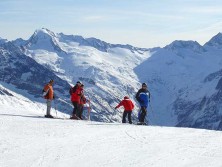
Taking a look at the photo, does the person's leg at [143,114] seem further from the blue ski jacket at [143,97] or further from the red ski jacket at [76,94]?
the red ski jacket at [76,94]

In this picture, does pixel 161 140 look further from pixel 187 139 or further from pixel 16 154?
pixel 16 154

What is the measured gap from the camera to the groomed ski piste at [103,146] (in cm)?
1417

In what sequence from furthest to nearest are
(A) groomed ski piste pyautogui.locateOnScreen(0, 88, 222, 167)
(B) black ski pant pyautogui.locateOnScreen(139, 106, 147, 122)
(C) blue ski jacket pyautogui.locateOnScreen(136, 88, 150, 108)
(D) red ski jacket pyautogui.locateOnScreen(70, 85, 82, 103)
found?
1. (D) red ski jacket pyautogui.locateOnScreen(70, 85, 82, 103)
2. (B) black ski pant pyautogui.locateOnScreen(139, 106, 147, 122)
3. (C) blue ski jacket pyautogui.locateOnScreen(136, 88, 150, 108)
4. (A) groomed ski piste pyautogui.locateOnScreen(0, 88, 222, 167)

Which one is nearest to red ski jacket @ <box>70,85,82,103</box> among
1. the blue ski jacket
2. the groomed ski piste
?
the blue ski jacket

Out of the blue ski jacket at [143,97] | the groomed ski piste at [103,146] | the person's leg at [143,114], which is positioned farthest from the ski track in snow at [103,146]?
the person's leg at [143,114]

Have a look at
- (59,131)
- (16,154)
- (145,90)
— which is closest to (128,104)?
(145,90)

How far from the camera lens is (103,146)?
16.7 metres

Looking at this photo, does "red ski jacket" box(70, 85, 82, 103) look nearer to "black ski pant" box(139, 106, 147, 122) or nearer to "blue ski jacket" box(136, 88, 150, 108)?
"blue ski jacket" box(136, 88, 150, 108)

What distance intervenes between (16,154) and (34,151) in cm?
66

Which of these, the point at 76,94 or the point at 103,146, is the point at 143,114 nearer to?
the point at 76,94

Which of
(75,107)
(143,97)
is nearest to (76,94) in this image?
(75,107)

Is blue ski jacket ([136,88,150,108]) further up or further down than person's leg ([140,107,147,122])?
further up

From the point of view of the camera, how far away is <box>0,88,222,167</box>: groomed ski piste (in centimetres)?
1417

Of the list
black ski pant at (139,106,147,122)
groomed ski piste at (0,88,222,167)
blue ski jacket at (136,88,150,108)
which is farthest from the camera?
black ski pant at (139,106,147,122)
